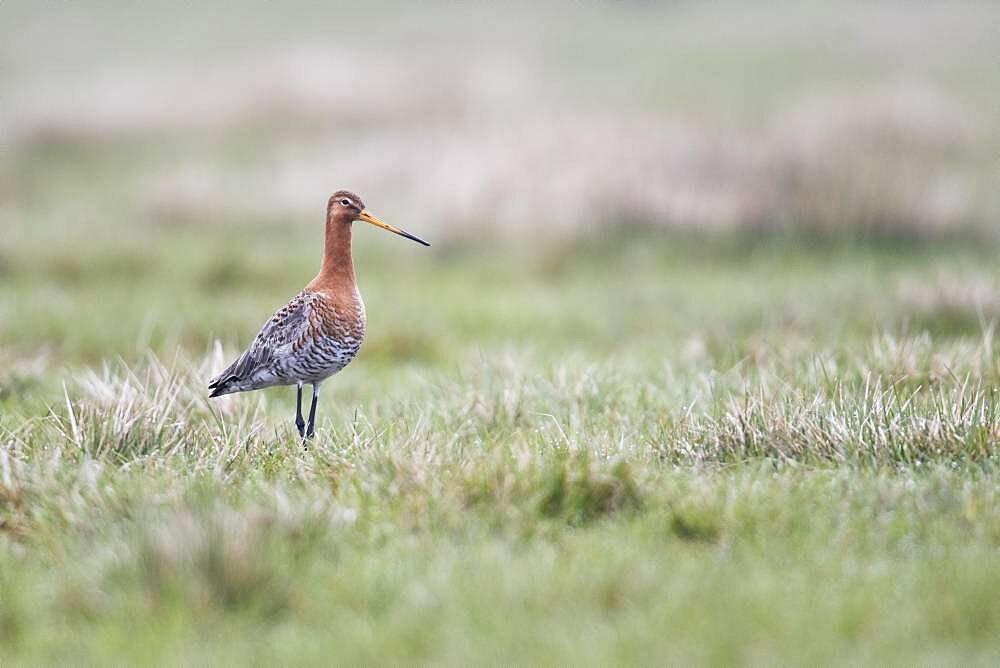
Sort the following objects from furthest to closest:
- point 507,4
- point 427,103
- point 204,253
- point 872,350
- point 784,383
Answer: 1. point 507,4
2. point 427,103
3. point 204,253
4. point 872,350
5. point 784,383

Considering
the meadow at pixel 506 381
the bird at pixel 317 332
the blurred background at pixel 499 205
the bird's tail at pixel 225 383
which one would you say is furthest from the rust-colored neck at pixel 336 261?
the blurred background at pixel 499 205

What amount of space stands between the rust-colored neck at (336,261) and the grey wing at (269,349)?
0.37 feet

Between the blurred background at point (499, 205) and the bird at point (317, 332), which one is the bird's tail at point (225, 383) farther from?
the blurred background at point (499, 205)

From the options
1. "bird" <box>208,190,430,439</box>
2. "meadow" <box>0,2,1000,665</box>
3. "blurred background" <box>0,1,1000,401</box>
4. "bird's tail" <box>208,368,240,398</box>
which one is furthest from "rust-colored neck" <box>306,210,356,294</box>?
"blurred background" <box>0,1,1000,401</box>

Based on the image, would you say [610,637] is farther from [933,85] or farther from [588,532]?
[933,85]

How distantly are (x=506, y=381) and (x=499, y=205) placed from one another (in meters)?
5.93

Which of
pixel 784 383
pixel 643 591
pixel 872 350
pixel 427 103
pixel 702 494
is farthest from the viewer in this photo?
pixel 427 103

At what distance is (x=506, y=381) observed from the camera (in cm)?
622

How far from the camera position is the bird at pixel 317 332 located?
523cm

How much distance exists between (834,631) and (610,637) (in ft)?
2.21

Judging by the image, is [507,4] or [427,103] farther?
[507,4]

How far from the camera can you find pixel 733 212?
1159 cm

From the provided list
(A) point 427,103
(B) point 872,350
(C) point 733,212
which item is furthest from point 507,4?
(B) point 872,350

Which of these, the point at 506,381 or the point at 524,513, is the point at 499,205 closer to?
the point at 506,381
